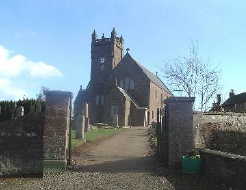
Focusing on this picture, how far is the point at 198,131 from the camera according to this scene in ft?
68.4

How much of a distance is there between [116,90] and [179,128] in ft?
154

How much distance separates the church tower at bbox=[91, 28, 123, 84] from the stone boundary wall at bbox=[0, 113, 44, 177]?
57397mm

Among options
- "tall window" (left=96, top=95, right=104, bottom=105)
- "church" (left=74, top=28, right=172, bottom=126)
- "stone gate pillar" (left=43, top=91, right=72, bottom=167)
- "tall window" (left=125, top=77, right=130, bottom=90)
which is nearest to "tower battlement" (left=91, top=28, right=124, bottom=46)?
"church" (left=74, top=28, right=172, bottom=126)

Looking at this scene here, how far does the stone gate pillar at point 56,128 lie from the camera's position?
47.0 ft

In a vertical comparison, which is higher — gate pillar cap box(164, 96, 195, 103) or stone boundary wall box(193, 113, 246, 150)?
gate pillar cap box(164, 96, 195, 103)

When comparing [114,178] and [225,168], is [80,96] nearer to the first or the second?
[114,178]

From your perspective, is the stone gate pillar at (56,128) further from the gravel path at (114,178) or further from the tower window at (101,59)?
the tower window at (101,59)

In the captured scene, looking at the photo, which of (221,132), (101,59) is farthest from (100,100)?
(221,132)

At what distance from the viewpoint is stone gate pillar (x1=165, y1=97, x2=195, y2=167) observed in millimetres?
15477

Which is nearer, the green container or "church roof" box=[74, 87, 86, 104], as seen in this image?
the green container

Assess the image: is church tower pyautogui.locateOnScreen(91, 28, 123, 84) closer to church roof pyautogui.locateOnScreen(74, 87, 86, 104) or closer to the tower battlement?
the tower battlement

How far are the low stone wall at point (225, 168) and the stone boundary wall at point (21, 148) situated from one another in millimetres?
5494

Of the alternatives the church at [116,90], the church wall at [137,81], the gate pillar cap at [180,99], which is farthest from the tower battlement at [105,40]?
the gate pillar cap at [180,99]

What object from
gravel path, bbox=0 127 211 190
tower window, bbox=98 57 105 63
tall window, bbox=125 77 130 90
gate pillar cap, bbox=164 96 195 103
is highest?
tower window, bbox=98 57 105 63
